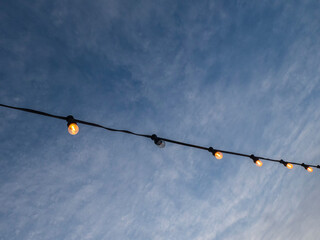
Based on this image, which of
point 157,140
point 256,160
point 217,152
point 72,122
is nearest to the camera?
point 72,122

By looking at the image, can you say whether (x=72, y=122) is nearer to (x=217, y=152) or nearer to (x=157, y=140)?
(x=157, y=140)

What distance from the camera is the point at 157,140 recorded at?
4.78 meters

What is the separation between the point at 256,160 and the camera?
711 cm

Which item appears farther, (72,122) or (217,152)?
(217,152)

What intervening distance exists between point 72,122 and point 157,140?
197 centimetres

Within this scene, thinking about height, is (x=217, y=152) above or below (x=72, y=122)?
below

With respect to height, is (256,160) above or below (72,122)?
below

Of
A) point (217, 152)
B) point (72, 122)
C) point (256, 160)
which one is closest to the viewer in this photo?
point (72, 122)

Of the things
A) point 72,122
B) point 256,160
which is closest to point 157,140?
point 72,122

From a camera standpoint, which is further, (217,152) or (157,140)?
(217,152)

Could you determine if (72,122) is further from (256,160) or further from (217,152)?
(256,160)

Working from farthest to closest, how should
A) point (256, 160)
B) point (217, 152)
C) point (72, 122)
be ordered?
point (256, 160) → point (217, 152) → point (72, 122)

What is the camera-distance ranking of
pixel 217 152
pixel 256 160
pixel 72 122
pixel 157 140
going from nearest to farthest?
1. pixel 72 122
2. pixel 157 140
3. pixel 217 152
4. pixel 256 160

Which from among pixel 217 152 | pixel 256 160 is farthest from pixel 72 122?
pixel 256 160
